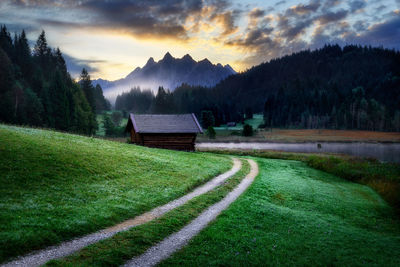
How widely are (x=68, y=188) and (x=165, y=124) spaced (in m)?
28.8

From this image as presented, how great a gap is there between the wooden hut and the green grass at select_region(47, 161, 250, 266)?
27.5 m

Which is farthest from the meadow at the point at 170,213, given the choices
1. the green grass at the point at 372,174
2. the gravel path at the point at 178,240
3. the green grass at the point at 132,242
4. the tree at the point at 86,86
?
the tree at the point at 86,86

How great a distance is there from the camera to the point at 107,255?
8750 millimetres

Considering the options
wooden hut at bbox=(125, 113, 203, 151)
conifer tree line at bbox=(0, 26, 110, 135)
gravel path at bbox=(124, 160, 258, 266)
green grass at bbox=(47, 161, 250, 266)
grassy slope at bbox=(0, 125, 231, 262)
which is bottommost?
gravel path at bbox=(124, 160, 258, 266)

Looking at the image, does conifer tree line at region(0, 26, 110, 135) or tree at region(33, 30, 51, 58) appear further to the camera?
tree at region(33, 30, 51, 58)

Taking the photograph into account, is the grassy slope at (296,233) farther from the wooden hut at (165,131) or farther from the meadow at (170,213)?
the wooden hut at (165,131)

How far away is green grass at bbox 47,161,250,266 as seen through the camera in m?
8.41

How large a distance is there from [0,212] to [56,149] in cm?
1036

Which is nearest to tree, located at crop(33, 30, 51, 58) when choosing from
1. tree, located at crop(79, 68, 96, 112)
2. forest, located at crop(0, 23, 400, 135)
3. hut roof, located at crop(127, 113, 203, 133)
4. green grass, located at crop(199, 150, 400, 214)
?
forest, located at crop(0, 23, 400, 135)

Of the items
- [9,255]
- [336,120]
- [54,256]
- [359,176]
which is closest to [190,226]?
[54,256]

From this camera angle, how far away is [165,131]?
41781mm

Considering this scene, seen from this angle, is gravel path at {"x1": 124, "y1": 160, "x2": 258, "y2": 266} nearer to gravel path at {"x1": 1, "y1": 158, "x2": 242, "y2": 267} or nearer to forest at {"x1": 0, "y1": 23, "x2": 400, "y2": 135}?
gravel path at {"x1": 1, "y1": 158, "x2": 242, "y2": 267}

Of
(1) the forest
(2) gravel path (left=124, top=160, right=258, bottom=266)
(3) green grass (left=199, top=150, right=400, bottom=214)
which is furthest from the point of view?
(1) the forest

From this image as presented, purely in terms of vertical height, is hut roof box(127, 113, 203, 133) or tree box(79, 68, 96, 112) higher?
tree box(79, 68, 96, 112)
